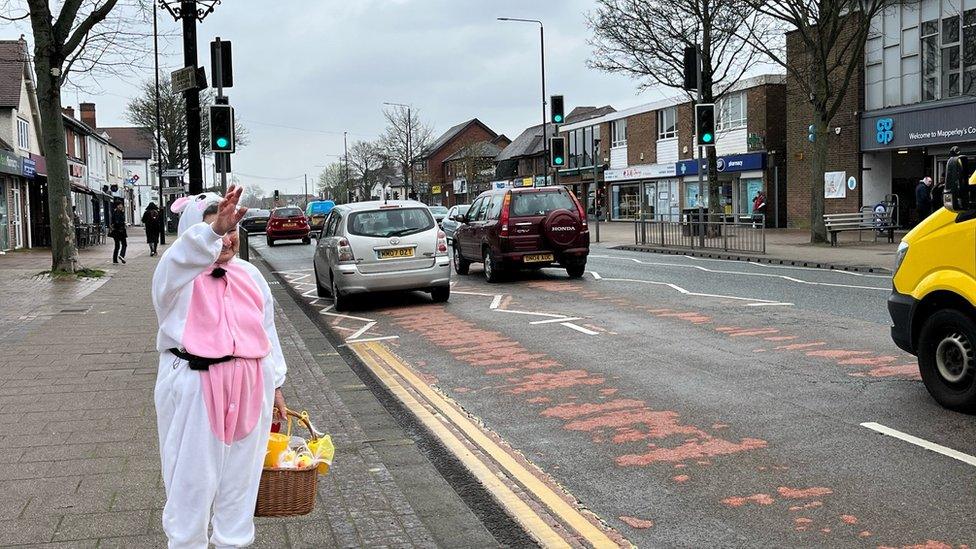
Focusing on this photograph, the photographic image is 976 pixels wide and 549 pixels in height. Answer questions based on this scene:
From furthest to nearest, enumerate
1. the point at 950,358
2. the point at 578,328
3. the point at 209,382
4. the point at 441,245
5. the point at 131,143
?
the point at 131,143, the point at 441,245, the point at 578,328, the point at 950,358, the point at 209,382

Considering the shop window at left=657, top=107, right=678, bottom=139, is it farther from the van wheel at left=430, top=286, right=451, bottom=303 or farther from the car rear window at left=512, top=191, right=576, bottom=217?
the van wheel at left=430, top=286, right=451, bottom=303

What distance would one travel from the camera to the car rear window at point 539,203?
1745cm

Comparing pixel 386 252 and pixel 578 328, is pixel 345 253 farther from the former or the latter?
pixel 578 328

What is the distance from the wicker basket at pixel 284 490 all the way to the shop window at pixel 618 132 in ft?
181

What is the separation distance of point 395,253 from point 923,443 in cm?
932

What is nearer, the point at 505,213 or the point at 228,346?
the point at 228,346

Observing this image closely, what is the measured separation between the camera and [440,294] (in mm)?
14617

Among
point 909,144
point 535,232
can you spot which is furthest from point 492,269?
point 909,144

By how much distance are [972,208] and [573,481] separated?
3415mm

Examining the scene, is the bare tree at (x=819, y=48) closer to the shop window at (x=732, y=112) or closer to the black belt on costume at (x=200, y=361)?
the shop window at (x=732, y=112)

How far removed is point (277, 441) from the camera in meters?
3.65

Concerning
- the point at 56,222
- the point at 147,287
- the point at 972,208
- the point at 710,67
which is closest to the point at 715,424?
the point at 972,208

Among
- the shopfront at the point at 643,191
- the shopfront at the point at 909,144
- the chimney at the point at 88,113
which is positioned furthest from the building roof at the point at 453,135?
the shopfront at the point at 909,144

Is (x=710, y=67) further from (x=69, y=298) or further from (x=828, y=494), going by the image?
(x=828, y=494)
